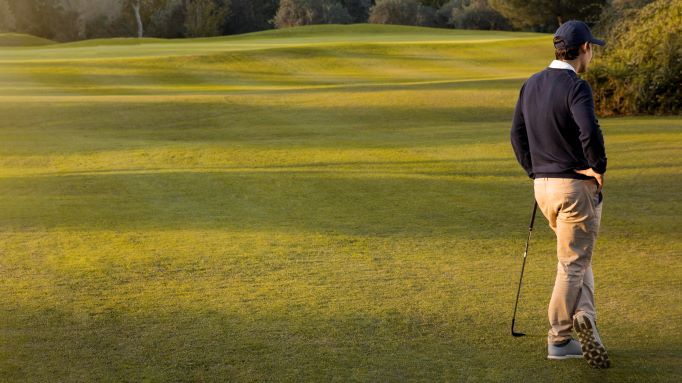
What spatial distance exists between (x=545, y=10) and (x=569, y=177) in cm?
5794

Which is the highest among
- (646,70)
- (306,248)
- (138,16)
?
(646,70)

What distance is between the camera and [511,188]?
13.6 metres

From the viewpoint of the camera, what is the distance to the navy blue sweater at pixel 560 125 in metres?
6.08

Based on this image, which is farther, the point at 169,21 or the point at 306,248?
the point at 169,21

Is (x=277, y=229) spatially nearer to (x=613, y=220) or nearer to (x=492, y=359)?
(x=613, y=220)

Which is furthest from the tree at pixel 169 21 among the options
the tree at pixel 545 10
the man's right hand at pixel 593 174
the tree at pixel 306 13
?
the man's right hand at pixel 593 174

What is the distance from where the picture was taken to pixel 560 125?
6.31 metres

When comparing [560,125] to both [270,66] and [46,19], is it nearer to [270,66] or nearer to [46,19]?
[270,66]

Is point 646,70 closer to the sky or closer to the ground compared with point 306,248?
closer to the sky

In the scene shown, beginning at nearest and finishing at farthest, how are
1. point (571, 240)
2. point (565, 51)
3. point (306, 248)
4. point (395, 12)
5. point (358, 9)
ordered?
point (565, 51) → point (571, 240) → point (306, 248) → point (395, 12) → point (358, 9)

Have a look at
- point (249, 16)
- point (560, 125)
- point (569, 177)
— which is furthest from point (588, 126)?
point (249, 16)

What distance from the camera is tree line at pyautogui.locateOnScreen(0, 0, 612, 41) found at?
248ft

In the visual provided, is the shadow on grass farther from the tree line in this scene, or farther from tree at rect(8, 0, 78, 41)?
tree at rect(8, 0, 78, 41)

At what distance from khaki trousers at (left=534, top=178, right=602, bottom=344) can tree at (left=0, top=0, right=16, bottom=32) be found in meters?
76.6
